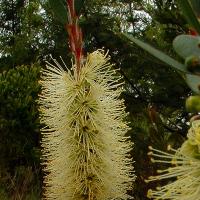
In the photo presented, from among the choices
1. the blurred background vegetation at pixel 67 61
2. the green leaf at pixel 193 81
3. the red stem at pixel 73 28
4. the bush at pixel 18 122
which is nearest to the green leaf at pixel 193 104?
the green leaf at pixel 193 81

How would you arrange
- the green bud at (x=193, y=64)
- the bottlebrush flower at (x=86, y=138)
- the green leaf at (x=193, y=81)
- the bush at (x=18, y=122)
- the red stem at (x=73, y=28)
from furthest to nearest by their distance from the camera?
the bush at (x=18, y=122) < the bottlebrush flower at (x=86, y=138) < the red stem at (x=73, y=28) < the green leaf at (x=193, y=81) < the green bud at (x=193, y=64)

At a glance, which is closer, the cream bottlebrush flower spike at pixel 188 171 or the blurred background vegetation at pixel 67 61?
the cream bottlebrush flower spike at pixel 188 171

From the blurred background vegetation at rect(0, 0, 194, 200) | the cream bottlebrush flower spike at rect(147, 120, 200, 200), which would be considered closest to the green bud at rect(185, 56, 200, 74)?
the cream bottlebrush flower spike at rect(147, 120, 200, 200)

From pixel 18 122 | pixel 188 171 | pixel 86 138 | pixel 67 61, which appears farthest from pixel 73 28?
pixel 67 61

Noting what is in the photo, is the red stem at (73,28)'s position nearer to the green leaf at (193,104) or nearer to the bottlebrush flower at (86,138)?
the bottlebrush flower at (86,138)

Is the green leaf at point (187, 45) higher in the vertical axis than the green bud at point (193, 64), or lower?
higher

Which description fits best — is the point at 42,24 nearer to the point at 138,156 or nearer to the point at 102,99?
the point at 138,156
